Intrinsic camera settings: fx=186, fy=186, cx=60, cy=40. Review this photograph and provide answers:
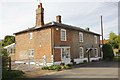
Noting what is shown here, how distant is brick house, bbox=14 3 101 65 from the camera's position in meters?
26.1

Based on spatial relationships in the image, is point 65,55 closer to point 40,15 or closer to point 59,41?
point 59,41

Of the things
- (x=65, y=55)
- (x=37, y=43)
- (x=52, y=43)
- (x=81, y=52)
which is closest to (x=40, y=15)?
(x=37, y=43)

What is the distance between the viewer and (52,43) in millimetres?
25859

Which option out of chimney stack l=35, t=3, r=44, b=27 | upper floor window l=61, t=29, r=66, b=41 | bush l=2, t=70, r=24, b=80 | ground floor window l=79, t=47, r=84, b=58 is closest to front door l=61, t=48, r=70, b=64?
upper floor window l=61, t=29, r=66, b=41

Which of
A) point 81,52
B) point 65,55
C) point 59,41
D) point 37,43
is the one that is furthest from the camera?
point 81,52

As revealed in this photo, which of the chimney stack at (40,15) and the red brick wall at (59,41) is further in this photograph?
the chimney stack at (40,15)

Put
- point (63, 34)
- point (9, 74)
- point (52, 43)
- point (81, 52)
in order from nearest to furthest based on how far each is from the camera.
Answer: point (9, 74)
point (52, 43)
point (63, 34)
point (81, 52)

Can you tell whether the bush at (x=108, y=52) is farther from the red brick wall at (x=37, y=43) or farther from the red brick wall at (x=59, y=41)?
the red brick wall at (x=37, y=43)

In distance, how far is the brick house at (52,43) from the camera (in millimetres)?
26125

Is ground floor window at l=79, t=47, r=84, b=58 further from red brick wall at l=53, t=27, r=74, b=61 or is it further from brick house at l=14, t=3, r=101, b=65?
red brick wall at l=53, t=27, r=74, b=61

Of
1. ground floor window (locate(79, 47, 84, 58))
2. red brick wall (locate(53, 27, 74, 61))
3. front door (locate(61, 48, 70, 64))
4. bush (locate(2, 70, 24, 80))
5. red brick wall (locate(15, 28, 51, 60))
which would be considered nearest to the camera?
bush (locate(2, 70, 24, 80))

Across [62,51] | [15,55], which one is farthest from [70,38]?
[15,55]

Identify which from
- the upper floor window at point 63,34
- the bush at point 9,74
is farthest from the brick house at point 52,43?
the bush at point 9,74

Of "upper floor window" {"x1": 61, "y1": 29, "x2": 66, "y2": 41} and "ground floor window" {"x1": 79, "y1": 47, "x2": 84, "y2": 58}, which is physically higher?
"upper floor window" {"x1": 61, "y1": 29, "x2": 66, "y2": 41}
